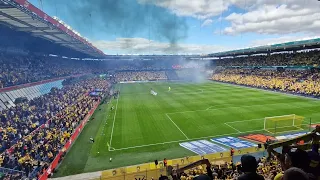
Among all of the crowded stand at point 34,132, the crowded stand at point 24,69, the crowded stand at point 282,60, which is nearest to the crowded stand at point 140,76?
the crowded stand at point 282,60

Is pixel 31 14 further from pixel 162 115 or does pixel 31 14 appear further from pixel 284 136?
pixel 284 136

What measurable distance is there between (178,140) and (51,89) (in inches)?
1345

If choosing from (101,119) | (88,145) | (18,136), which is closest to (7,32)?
(101,119)

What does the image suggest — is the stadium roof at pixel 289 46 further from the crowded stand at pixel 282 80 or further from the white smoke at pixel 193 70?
the white smoke at pixel 193 70

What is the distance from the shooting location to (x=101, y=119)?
34312mm

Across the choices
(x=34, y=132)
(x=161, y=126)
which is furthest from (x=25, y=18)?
(x=161, y=126)

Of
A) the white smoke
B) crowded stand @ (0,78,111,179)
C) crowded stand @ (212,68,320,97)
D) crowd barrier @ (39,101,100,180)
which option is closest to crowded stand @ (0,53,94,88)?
A: crowded stand @ (0,78,111,179)

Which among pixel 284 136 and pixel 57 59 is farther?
pixel 57 59

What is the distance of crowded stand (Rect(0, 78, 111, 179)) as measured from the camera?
17.5 metres

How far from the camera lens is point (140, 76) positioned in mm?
110062

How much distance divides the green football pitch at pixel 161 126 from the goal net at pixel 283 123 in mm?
573

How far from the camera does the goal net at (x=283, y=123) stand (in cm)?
2623

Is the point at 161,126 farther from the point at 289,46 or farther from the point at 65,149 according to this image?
the point at 289,46

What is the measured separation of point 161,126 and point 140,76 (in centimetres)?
8148
